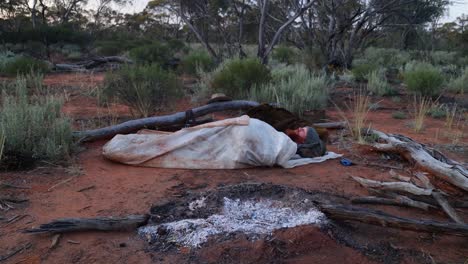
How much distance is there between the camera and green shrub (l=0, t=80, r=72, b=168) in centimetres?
437

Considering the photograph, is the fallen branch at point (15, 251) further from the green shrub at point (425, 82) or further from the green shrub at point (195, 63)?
the green shrub at point (195, 63)

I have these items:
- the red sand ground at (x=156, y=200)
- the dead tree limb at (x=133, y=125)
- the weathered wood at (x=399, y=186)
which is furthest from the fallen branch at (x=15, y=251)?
the weathered wood at (x=399, y=186)

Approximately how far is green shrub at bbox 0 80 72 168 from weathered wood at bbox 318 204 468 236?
283cm

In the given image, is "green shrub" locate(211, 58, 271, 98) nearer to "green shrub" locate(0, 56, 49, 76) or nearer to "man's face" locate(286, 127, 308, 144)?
"man's face" locate(286, 127, 308, 144)

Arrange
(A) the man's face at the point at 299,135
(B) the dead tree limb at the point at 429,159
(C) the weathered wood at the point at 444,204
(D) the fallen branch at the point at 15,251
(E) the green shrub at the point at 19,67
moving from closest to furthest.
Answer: (D) the fallen branch at the point at 15,251
(C) the weathered wood at the point at 444,204
(B) the dead tree limb at the point at 429,159
(A) the man's face at the point at 299,135
(E) the green shrub at the point at 19,67

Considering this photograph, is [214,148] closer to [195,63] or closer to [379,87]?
[379,87]

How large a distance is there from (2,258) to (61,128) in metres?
2.29

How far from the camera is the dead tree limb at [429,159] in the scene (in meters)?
3.60

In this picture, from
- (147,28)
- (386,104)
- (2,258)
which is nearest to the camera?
(2,258)

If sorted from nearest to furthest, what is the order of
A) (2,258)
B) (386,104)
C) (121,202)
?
(2,258)
(121,202)
(386,104)

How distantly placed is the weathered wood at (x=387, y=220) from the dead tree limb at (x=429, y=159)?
28.3 inches

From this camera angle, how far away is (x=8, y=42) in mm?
20328

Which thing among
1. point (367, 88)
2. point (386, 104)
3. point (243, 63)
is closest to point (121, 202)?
point (243, 63)

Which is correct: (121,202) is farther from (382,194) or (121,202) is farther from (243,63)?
(243,63)
